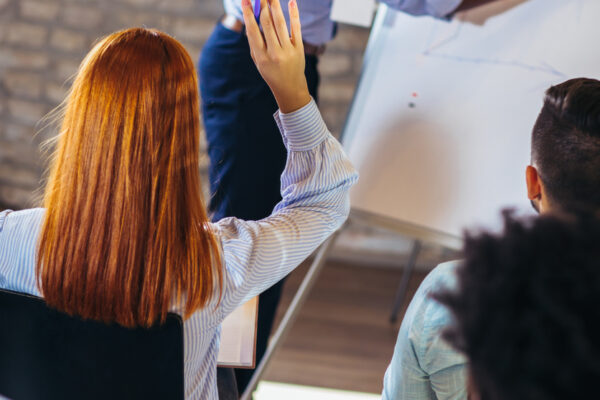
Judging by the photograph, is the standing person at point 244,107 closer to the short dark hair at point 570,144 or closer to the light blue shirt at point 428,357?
the short dark hair at point 570,144

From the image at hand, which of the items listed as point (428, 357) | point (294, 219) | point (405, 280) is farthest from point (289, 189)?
point (405, 280)

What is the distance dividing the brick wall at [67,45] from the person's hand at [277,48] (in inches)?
62.3

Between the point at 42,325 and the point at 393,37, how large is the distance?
3.71 ft

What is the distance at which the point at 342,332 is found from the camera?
7.27 ft

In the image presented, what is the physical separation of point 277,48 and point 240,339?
1.56ft

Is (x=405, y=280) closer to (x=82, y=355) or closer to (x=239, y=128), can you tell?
(x=239, y=128)

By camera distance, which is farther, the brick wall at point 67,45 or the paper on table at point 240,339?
the brick wall at point 67,45

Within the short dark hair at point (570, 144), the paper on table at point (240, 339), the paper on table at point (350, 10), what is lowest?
Answer: the paper on table at point (240, 339)

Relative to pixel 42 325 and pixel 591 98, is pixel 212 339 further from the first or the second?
pixel 591 98

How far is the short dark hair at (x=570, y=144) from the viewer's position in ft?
2.83

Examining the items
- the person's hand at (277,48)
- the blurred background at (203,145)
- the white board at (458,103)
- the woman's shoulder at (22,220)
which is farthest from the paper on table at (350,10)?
the blurred background at (203,145)

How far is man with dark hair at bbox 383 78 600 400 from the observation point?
821mm

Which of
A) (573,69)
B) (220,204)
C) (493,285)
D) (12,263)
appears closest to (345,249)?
(220,204)

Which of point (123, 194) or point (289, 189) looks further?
point (289, 189)
